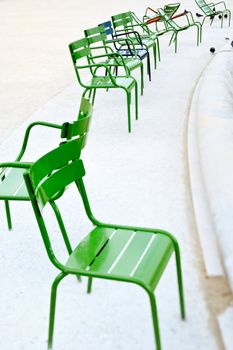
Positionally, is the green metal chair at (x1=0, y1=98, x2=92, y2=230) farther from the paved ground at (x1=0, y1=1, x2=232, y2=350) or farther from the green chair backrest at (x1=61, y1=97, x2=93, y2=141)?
A: the paved ground at (x1=0, y1=1, x2=232, y2=350)

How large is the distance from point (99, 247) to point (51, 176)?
0.35m

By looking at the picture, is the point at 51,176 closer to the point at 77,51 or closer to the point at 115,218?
the point at 115,218

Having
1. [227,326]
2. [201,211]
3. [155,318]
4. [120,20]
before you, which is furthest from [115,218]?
[120,20]

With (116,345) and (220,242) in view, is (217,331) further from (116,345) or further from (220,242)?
(220,242)

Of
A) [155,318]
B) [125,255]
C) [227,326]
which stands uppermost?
[125,255]

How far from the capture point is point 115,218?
2854mm

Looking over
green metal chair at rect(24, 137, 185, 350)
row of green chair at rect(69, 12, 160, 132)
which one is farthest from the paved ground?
row of green chair at rect(69, 12, 160, 132)

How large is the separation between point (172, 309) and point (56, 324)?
51 cm

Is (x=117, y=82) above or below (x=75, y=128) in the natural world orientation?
below

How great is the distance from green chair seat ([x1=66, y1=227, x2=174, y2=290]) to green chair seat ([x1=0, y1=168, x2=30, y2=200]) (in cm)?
56

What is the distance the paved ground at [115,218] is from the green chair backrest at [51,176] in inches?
17.8

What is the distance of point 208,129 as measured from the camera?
3928mm

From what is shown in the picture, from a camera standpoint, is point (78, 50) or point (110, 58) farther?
point (110, 58)

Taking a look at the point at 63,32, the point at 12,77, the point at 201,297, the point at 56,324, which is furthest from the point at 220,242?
the point at 63,32
